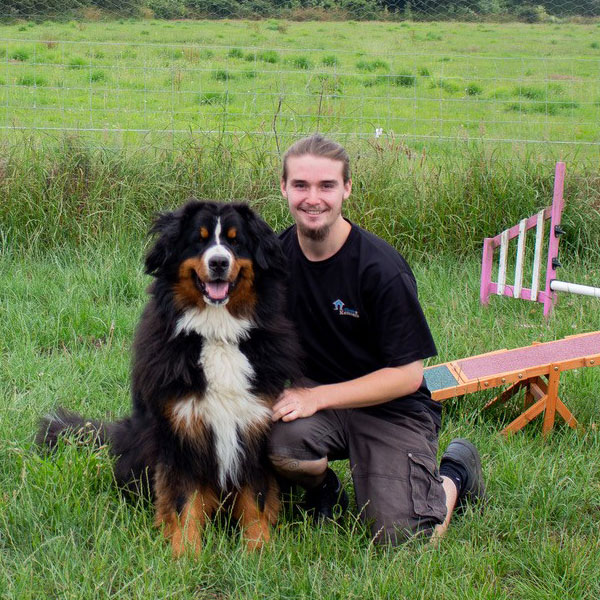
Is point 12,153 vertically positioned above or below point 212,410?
above

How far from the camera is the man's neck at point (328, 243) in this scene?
3195mm

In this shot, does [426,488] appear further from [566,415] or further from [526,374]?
[566,415]

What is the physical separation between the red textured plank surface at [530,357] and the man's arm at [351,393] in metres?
1.08

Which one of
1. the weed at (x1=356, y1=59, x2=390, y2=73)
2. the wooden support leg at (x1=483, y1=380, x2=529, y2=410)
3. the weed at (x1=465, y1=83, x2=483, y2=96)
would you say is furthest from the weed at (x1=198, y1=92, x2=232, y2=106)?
the wooden support leg at (x1=483, y1=380, x2=529, y2=410)

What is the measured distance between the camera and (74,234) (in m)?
6.23

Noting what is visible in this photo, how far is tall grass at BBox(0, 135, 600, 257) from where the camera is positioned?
6230 mm

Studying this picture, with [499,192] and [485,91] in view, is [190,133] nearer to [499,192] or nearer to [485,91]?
[499,192]

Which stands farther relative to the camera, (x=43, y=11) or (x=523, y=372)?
(x=43, y=11)

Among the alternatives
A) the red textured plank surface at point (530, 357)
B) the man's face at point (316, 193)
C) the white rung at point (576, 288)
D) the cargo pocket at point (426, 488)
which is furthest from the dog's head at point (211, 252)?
the white rung at point (576, 288)

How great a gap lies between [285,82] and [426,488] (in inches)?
315

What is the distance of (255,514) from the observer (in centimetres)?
302

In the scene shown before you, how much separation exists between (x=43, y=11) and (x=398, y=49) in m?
5.49

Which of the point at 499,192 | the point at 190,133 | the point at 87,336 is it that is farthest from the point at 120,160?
the point at 499,192

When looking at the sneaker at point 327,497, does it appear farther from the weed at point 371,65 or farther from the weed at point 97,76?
the weed at point 371,65
